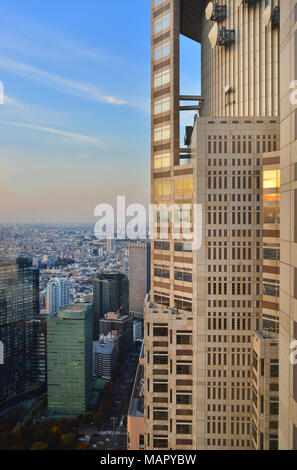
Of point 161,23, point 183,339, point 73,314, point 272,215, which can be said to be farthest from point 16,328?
point 161,23

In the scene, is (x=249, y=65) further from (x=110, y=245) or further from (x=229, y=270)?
(x=110, y=245)

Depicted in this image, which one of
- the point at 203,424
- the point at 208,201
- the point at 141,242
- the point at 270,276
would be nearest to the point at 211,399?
the point at 203,424

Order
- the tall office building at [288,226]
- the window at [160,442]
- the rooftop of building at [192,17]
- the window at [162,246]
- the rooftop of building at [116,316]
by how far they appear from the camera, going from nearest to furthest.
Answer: the tall office building at [288,226] → the window at [160,442] → the window at [162,246] → the rooftop of building at [192,17] → the rooftop of building at [116,316]

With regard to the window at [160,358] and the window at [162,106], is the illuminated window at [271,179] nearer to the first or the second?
the window at [162,106]

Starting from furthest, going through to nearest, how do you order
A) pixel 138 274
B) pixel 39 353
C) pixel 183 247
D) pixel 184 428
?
pixel 138 274 → pixel 39 353 → pixel 183 247 → pixel 184 428

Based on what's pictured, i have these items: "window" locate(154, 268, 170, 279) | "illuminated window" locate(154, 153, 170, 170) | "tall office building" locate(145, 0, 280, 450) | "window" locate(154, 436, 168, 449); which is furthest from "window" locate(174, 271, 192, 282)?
"window" locate(154, 436, 168, 449)

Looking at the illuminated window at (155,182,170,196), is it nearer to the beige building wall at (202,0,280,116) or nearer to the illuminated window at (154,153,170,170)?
the illuminated window at (154,153,170,170)

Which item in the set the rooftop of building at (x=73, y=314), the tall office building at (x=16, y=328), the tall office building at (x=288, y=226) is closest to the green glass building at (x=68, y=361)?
the rooftop of building at (x=73, y=314)
